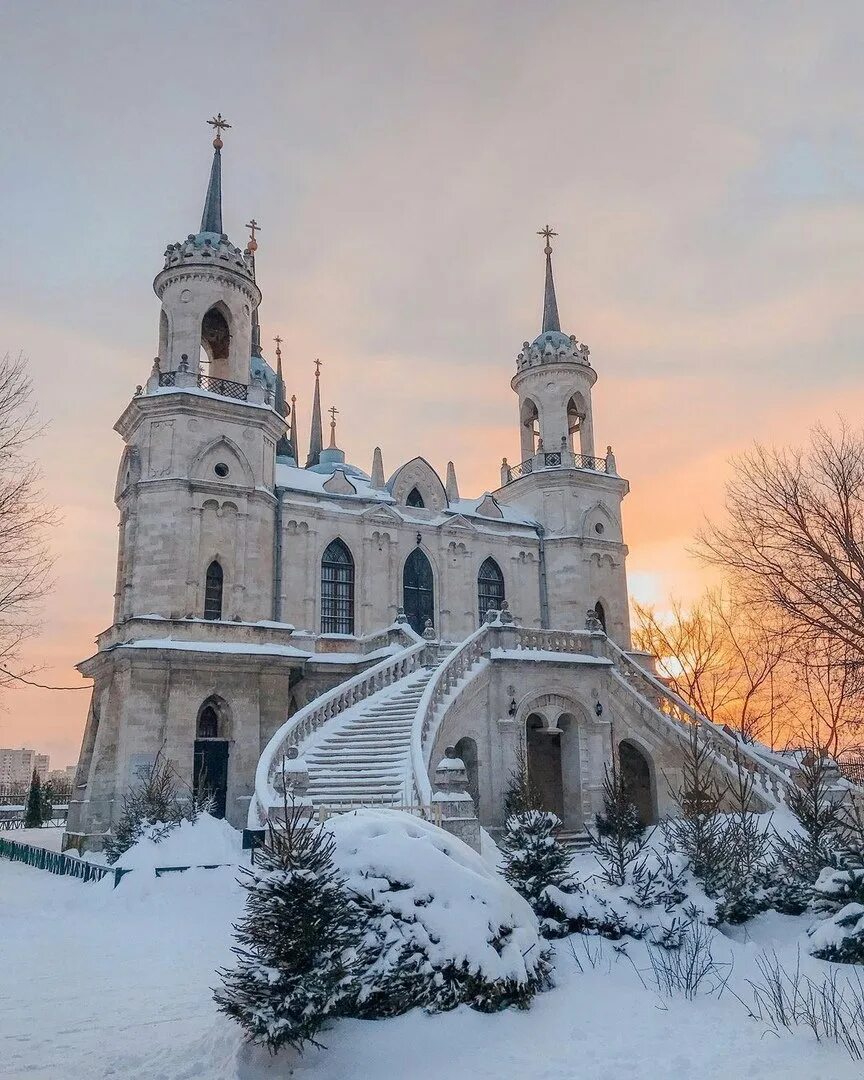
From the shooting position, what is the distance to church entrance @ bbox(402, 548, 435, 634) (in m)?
31.6

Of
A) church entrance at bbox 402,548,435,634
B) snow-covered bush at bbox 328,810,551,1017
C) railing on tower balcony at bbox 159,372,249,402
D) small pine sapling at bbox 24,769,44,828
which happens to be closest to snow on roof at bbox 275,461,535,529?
church entrance at bbox 402,548,435,634

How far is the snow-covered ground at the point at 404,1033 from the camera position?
689cm

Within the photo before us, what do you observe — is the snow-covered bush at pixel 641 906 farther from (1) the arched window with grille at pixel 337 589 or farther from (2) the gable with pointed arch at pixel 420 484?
(2) the gable with pointed arch at pixel 420 484

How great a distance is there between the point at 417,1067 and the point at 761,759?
20.7 meters

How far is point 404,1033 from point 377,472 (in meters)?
26.9

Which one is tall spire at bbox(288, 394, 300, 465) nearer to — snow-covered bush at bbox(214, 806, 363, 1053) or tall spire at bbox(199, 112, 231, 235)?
tall spire at bbox(199, 112, 231, 235)

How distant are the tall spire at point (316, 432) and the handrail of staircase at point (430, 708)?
27.8 metres

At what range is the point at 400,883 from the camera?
26.9ft

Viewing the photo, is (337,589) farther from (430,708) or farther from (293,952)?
(293,952)

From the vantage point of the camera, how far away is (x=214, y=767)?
82.1ft

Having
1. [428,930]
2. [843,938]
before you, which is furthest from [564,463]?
[428,930]

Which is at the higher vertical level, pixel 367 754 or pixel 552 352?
pixel 552 352

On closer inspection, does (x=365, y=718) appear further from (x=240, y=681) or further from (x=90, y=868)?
(x=90, y=868)

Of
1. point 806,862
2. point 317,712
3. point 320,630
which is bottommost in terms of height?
point 806,862
